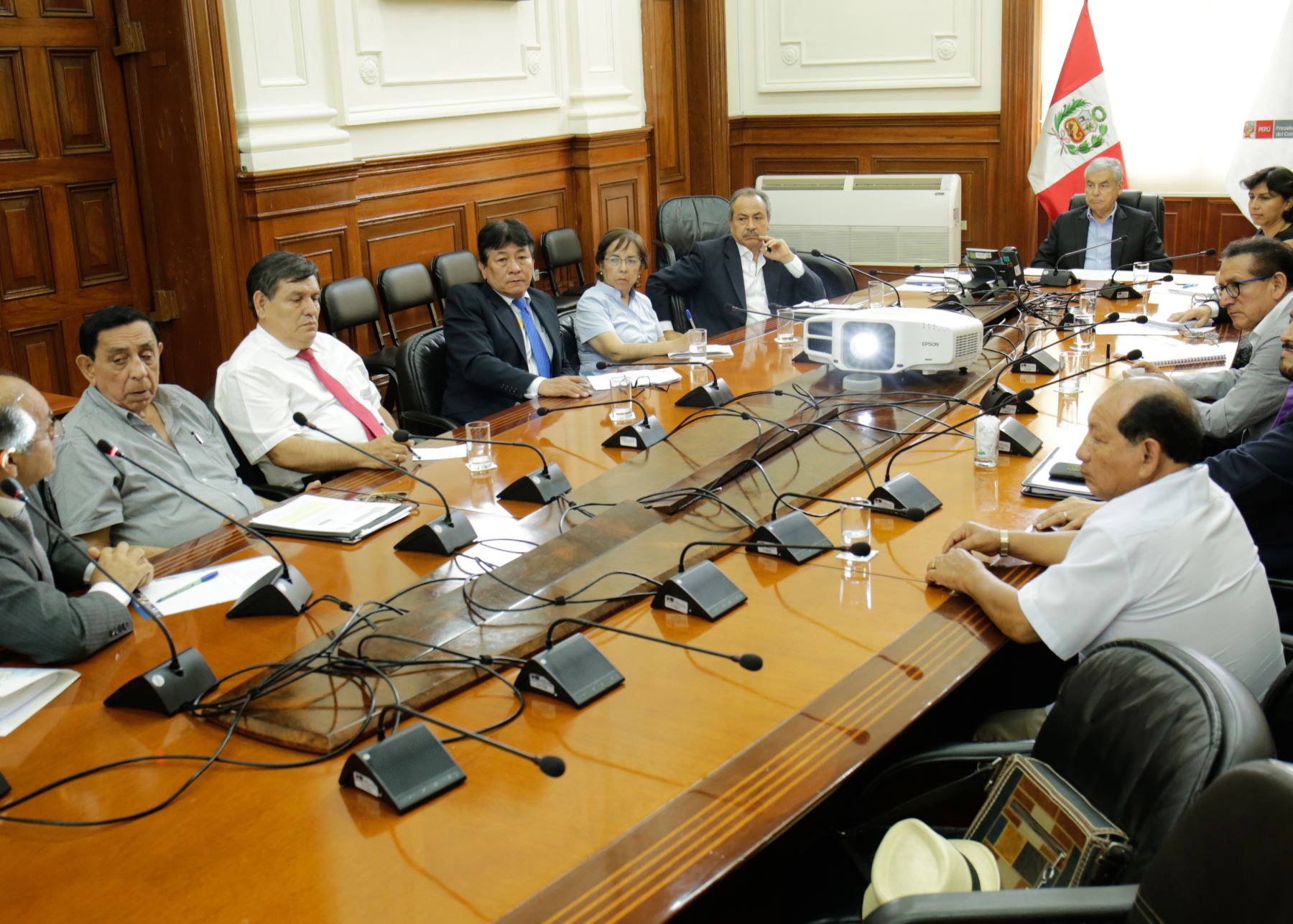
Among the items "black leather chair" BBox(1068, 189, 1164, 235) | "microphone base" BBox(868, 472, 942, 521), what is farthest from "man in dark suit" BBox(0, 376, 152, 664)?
"black leather chair" BBox(1068, 189, 1164, 235)

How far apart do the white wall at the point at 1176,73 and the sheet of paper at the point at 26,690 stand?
6232 millimetres

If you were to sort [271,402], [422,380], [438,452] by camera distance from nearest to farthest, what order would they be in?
[438,452] → [271,402] → [422,380]

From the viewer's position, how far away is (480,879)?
138 centimetres

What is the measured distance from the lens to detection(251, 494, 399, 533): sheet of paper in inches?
99.3

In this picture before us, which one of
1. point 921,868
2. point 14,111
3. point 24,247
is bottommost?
point 921,868

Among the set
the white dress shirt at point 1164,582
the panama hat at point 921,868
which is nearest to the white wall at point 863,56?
the white dress shirt at point 1164,582

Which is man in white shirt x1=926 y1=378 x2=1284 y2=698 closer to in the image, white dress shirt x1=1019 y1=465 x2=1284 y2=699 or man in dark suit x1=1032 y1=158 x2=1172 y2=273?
white dress shirt x1=1019 y1=465 x2=1284 y2=699

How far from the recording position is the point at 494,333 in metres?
3.83

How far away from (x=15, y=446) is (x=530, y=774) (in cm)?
108

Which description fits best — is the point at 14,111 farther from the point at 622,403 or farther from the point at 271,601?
the point at 271,601

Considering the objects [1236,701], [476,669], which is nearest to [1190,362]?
[1236,701]

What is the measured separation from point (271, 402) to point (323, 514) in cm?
77

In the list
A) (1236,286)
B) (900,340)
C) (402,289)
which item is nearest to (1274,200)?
(1236,286)

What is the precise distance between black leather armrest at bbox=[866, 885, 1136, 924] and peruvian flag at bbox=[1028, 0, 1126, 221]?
19.3 ft
